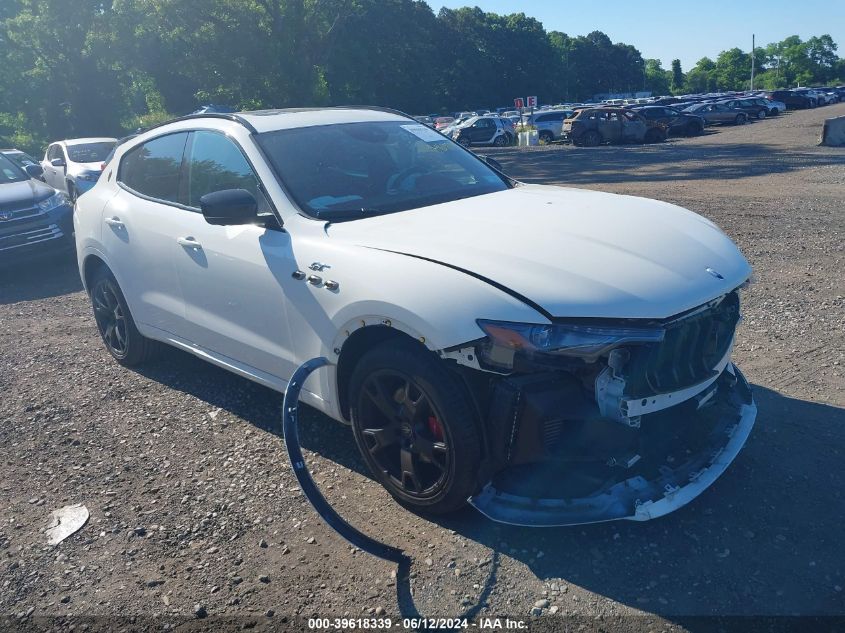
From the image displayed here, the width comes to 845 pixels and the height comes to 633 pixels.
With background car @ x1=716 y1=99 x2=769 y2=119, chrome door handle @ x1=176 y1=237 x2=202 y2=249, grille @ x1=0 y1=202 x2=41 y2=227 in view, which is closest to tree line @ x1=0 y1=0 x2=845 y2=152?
background car @ x1=716 y1=99 x2=769 y2=119

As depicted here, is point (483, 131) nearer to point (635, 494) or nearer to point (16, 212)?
point (16, 212)

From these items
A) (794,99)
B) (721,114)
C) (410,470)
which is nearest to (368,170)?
(410,470)

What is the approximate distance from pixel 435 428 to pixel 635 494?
88 cm

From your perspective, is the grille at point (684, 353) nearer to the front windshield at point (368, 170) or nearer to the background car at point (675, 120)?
the front windshield at point (368, 170)

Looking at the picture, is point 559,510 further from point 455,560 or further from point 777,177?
point 777,177

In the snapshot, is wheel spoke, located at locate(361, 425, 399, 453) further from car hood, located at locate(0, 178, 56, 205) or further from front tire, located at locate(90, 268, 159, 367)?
car hood, located at locate(0, 178, 56, 205)

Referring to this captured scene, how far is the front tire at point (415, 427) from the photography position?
3252 mm

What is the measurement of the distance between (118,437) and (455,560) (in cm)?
261

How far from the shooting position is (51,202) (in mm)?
10367

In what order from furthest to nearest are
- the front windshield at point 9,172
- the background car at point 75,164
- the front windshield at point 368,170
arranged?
1. the background car at point 75,164
2. the front windshield at point 9,172
3. the front windshield at point 368,170

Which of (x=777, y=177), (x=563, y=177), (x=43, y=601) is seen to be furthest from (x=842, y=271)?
(x=563, y=177)

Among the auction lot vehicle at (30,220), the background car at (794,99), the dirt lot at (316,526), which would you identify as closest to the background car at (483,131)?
the auction lot vehicle at (30,220)

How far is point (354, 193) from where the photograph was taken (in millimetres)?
4324

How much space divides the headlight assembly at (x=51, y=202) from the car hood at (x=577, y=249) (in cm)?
775
